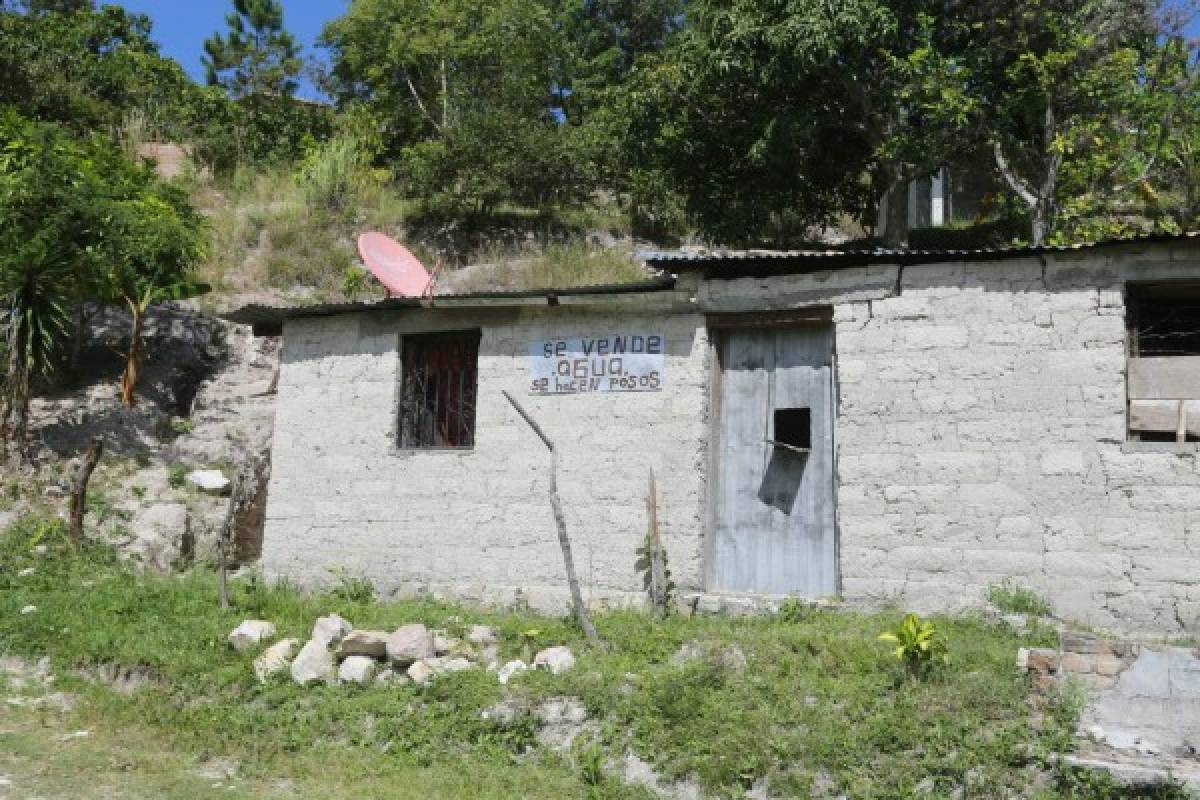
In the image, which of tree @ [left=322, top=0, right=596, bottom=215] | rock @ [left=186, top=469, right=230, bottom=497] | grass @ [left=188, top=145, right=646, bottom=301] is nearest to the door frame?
rock @ [left=186, top=469, right=230, bottom=497]

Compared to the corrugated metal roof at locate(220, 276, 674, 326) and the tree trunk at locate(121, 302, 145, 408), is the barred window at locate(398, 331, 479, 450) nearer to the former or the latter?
the corrugated metal roof at locate(220, 276, 674, 326)

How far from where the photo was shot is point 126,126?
24.0 meters

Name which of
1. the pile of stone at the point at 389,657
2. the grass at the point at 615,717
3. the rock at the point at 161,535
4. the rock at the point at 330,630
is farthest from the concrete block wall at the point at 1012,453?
the rock at the point at 161,535

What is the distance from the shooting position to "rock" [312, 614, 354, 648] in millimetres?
7766

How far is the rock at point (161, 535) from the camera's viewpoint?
A: 12.5 meters

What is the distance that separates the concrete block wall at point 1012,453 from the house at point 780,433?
0.05ft

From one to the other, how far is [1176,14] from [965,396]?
371 inches

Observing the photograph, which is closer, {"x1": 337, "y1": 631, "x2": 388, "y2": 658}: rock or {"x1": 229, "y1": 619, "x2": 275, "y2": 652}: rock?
{"x1": 337, "y1": 631, "x2": 388, "y2": 658}: rock

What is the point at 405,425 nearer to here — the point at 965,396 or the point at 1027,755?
the point at 965,396

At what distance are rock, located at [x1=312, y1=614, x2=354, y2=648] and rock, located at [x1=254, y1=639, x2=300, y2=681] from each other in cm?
19

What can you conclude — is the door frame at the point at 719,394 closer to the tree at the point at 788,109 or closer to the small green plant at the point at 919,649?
the small green plant at the point at 919,649

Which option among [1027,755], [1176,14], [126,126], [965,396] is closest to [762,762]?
[1027,755]

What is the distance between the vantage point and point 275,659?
25.2 feet

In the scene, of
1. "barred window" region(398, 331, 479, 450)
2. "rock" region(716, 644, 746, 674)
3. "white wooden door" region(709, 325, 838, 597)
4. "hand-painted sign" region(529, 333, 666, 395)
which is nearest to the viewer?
"rock" region(716, 644, 746, 674)
